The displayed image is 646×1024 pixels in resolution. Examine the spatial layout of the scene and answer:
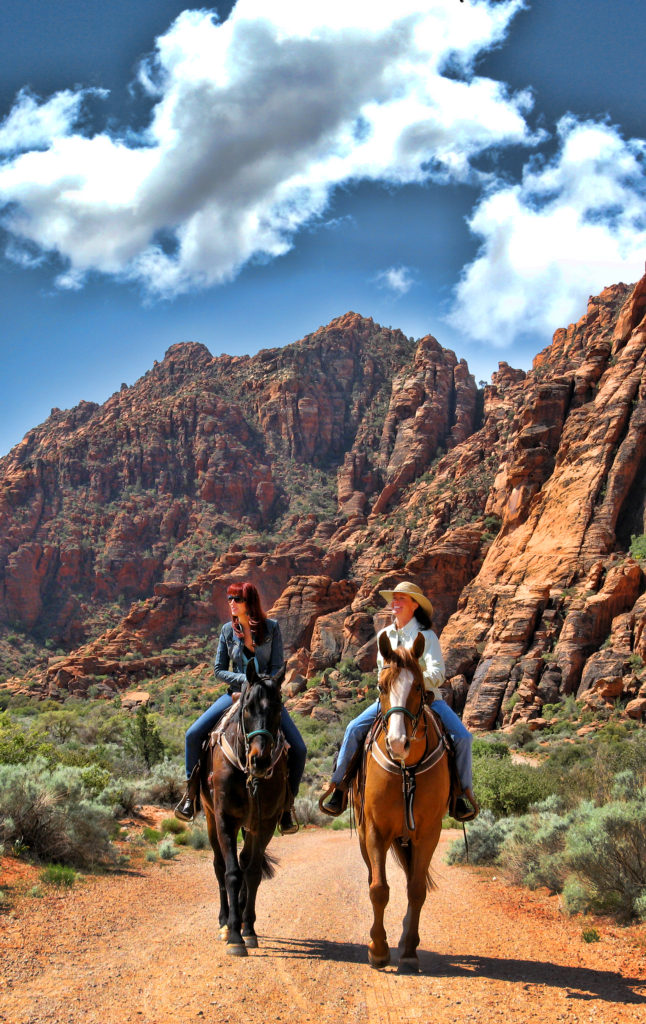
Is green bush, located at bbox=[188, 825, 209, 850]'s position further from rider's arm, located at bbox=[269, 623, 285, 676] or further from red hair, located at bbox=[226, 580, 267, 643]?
red hair, located at bbox=[226, 580, 267, 643]

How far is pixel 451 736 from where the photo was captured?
7.30 metres

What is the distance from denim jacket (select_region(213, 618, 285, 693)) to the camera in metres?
7.76

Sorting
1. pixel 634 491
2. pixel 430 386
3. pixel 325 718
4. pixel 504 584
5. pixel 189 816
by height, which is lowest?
pixel 325 718

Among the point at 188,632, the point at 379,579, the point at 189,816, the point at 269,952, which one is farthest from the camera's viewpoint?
the point at 188,632

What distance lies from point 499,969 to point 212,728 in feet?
12.4

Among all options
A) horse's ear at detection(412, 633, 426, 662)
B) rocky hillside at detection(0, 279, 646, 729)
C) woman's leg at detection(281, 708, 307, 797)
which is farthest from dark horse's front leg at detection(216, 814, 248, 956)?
rocky hillside at detection(0, 279, 646, 729)

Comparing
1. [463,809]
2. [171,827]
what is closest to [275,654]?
[463,809]

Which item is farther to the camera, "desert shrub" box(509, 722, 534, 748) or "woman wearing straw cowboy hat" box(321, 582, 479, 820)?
"desert shrub" box(509, 722, 534, 748)

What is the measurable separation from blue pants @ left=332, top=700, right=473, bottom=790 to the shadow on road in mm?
1618

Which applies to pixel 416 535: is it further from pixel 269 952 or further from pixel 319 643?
pixel 269 952

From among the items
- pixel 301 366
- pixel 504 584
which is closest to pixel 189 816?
pixel 504 584

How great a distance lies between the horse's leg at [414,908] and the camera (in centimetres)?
647

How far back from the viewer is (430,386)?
120 meters

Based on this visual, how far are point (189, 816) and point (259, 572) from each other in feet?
256
